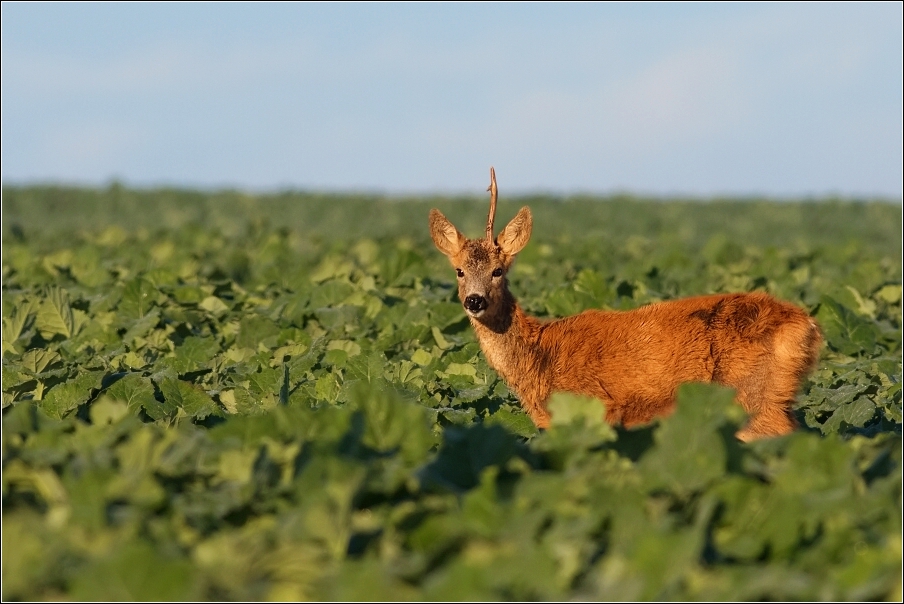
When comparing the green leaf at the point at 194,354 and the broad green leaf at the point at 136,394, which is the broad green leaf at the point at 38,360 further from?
the broad green leaf at the point at 136,394

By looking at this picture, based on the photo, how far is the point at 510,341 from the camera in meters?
9.15

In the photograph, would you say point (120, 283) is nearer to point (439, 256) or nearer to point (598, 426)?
point (439, 256)

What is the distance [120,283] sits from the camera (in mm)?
15711

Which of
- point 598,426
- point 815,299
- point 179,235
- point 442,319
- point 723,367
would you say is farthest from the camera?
point 179,235

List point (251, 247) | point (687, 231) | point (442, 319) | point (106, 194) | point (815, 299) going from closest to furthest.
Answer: point (442, 319) < point (815, 299) < point (251, 247) < point (687, 231) < point (106, 194)

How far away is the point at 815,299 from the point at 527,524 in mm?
10426

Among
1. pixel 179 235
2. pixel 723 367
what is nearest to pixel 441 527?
pixel 723 367

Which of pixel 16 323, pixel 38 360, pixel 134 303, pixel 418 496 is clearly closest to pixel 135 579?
pixel 418 496

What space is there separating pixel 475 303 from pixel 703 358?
60.8 inches

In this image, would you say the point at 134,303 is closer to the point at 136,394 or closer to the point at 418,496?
the point at 136,394

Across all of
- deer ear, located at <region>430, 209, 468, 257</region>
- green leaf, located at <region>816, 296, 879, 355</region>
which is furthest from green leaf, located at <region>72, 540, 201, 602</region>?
green leaf, located at <region>816, 296, 879, 355</region>

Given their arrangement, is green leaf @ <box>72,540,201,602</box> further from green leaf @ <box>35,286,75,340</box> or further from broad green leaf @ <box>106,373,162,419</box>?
green leaf @ <box>35,286,75,340</box>

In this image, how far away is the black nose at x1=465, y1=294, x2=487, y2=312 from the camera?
8969 millimetres

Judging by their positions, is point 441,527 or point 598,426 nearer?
point 441,527
